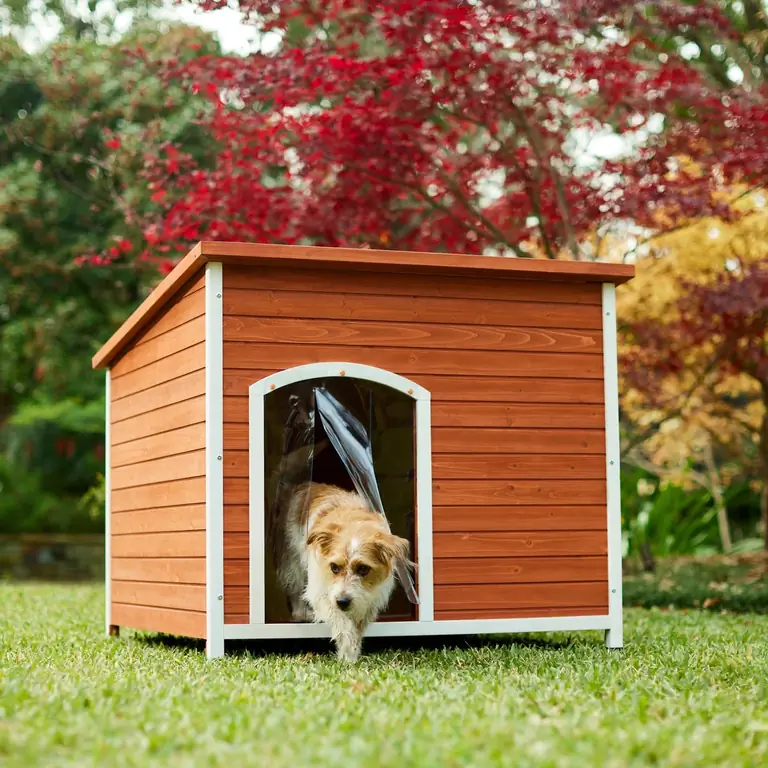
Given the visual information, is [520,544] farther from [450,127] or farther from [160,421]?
[450,127]

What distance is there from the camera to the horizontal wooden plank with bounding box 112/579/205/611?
19.7 ft

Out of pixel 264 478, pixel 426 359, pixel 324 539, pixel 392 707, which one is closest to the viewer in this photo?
pixel 392 707

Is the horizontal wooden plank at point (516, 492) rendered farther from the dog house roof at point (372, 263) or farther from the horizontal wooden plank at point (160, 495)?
the horizontal wooden plank at point (160, 495)

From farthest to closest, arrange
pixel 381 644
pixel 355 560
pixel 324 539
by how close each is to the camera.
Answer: pixel 381 644 < pixel 324 539 < pixel 355 560

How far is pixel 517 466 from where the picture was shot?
6.42 metres

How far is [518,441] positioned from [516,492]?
0.92 feet

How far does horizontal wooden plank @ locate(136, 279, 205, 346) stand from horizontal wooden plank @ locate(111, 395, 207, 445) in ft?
1.48

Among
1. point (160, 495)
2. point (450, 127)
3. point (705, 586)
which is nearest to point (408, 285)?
point (160, 495)

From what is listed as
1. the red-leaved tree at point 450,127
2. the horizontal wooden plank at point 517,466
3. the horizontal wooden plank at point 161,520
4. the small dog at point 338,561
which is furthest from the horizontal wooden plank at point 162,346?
the red-leaved tree at point 450,127

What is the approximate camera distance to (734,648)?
6133mm

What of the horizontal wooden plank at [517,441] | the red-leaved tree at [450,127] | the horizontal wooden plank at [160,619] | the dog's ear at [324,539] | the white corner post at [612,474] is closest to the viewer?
the dog's ear at [324,539]

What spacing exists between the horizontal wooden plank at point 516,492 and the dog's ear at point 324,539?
88 centimetres

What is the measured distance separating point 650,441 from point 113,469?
743 centimetres

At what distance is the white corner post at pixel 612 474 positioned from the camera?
6.48 meters
